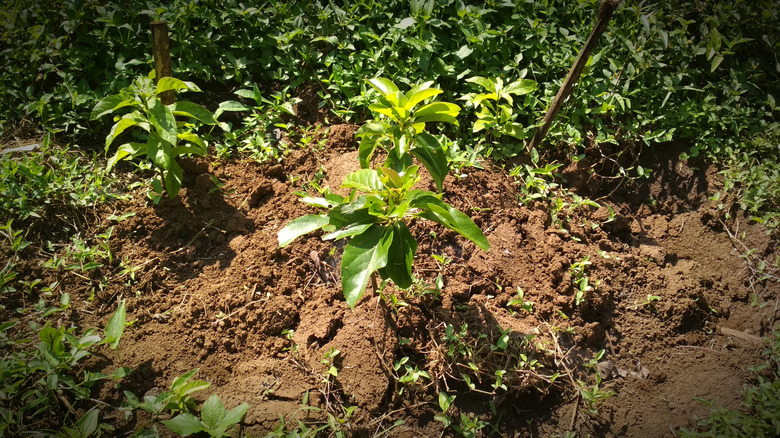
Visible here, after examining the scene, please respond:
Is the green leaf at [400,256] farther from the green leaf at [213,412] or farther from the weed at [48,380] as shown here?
the weed at [48,380]

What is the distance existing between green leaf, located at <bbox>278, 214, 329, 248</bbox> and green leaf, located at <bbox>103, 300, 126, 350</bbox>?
3.04 ft

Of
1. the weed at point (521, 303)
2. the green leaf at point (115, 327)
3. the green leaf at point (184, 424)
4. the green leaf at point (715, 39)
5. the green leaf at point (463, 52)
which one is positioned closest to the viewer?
the green leaf at point (184, 424)

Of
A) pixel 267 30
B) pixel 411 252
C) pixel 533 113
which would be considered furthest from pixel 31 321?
pixel 533 113

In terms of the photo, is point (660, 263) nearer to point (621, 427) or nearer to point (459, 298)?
point (621, 427)

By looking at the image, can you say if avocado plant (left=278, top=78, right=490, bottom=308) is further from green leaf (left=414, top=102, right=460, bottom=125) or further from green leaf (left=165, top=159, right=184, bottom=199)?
green leaf (left=165, top=159, right=184, bottom=199)

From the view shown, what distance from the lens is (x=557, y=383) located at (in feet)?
7.77

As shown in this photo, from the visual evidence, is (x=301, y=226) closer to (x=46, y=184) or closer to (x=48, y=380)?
(x=48, y=380)

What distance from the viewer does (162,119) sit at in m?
2.50

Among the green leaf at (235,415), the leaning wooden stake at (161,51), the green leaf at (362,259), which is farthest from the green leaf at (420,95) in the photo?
the green leaf at (235,415)

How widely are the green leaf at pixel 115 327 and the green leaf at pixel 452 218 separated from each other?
4.72ft

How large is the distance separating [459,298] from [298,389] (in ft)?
3.06

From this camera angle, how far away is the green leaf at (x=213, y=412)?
77.2 inches

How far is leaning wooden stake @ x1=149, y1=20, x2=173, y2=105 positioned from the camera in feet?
8.72

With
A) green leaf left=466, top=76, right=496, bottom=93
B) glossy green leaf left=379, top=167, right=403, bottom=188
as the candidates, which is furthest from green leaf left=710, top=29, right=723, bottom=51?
glossy green leaf left=379, top=167, right=403, bottom=188
